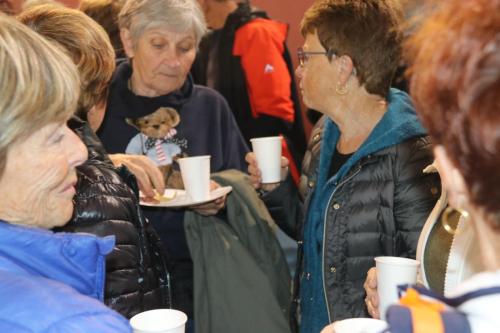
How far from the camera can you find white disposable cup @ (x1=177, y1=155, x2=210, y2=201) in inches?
88.5

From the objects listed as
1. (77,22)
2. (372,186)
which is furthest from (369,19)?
(77,22)

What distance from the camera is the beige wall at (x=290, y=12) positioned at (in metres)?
5.77

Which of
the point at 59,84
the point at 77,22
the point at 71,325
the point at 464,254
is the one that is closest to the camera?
the point at 71,325

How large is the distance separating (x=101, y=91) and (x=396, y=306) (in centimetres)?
130

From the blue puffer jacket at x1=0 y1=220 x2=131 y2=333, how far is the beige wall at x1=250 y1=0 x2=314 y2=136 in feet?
15.5

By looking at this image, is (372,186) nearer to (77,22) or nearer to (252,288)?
(252,288)

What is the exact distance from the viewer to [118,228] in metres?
1.57

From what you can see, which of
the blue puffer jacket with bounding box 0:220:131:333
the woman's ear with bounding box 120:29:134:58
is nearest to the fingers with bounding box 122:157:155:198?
the woman's ear with bounding box 120:29:134:58

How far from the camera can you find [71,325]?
0.89 meters

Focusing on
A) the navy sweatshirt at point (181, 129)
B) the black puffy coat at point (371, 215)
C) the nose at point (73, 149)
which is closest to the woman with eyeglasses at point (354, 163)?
the black puffy coat at point (371, 215)

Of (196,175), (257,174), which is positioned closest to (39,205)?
(196,175)

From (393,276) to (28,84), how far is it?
0.92 metres

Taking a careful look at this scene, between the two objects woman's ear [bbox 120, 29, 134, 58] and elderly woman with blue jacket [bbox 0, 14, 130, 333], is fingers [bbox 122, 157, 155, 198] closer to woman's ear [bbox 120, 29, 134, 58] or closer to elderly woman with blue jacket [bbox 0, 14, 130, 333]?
woman's ear [bbox 120, 29, 134, 58]

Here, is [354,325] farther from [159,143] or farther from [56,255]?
[159,143]
